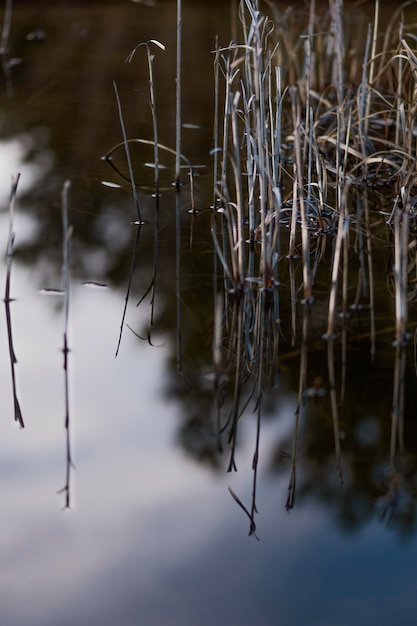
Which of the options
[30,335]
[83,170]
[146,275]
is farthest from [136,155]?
[30,335]

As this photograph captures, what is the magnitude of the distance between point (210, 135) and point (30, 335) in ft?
5.56

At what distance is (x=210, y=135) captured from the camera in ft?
10.5

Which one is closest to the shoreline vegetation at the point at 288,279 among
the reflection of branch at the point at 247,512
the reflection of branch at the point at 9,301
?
the reflection of branch at the point at 247,512

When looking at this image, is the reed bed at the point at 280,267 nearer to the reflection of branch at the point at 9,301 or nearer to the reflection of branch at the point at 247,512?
the reflection of branch at the point at 247,512

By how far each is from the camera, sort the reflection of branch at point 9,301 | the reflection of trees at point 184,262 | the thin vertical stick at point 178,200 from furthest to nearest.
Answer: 1. the thin vertical stick at point 178,200
2. the reflection of branch at point 9,301
3. the reflection of trees at point 184,262

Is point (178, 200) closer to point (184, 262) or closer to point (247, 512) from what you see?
point (184, 262)

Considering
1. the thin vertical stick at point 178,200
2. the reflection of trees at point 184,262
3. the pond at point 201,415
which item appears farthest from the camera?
the thin vertical stick at point 178,200

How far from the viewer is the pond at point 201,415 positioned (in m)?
1.03

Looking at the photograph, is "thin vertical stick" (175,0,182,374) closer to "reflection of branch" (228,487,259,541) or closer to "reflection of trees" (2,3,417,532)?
"reflection of trees" (2,3,417,532)

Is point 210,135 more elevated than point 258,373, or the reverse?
point 210,135

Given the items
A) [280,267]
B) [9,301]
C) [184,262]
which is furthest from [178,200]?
[9,301]

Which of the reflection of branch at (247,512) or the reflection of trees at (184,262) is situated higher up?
the reflection of trees at (184,262)

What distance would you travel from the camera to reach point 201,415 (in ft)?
4.64

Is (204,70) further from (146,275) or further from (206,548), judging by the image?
(206,548)
